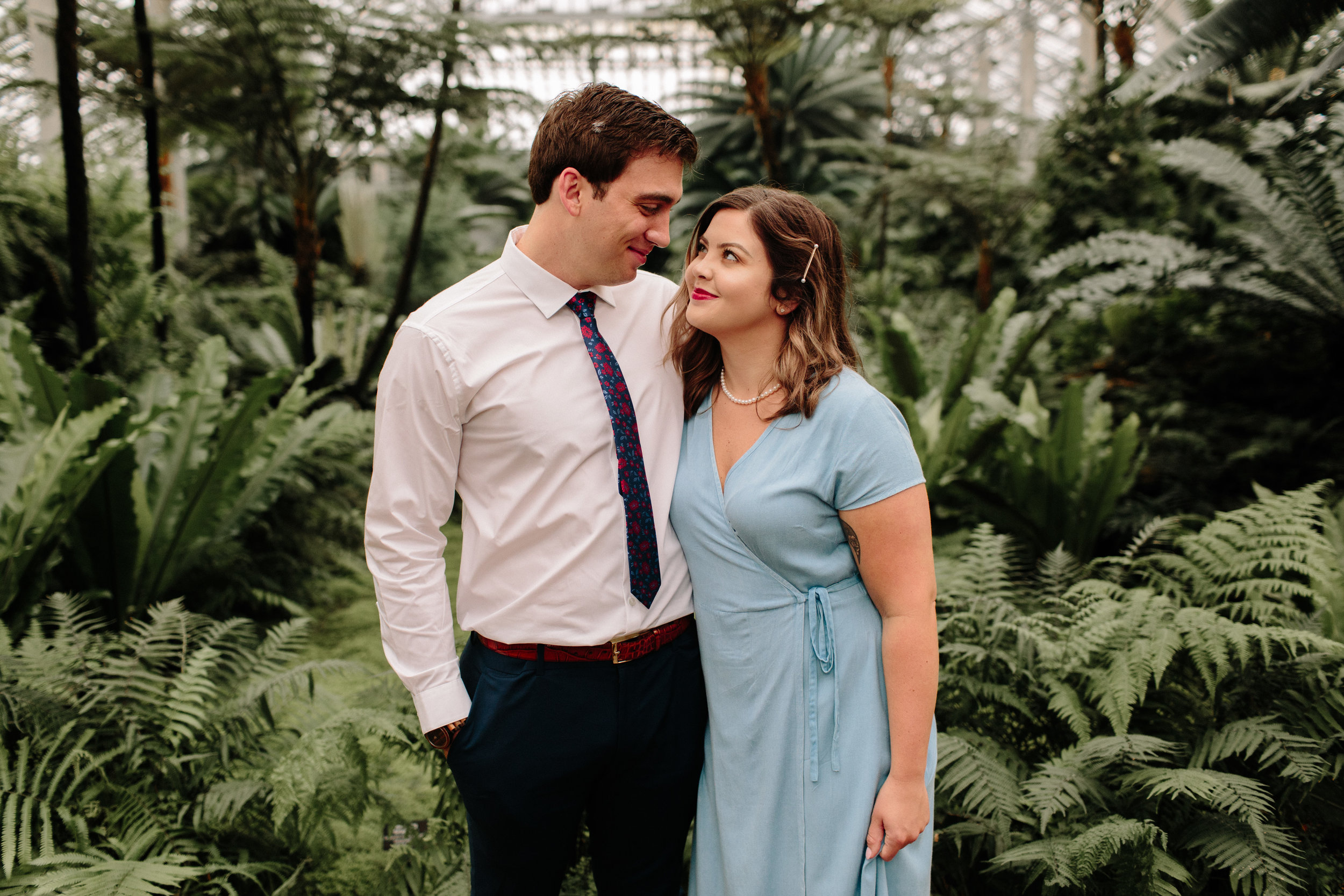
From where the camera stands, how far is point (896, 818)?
4.25 ft

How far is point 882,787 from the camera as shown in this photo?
4.30 ft

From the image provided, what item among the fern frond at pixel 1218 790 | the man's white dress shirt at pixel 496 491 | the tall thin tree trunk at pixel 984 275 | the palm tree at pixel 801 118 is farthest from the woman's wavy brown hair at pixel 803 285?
the palm tree at pixel 801 118

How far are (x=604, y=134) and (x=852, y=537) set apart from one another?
2.54 feet

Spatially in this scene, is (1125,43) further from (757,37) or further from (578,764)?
(578,764)

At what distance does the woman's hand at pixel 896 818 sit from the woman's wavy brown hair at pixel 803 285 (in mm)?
611

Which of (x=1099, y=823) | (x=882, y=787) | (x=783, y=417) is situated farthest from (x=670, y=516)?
(x=1099, y=823)

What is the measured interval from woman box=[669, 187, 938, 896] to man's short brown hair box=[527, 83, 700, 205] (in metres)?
0.16

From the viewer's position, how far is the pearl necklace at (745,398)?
1.39m

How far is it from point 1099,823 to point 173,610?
249 cm

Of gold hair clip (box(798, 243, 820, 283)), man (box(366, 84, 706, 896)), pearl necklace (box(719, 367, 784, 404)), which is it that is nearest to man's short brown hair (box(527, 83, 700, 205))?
man (box(366, 84, 706, 896))

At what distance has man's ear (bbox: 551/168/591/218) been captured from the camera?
4.54 feet

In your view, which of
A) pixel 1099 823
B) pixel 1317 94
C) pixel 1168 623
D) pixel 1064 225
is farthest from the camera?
pixel 1064 225

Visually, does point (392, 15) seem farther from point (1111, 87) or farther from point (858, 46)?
point (858, 46)

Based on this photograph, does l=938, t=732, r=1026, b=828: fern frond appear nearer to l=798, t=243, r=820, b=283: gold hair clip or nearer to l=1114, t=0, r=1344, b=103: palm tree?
l=798, t=243, r=820, b=283: gold hair clip
